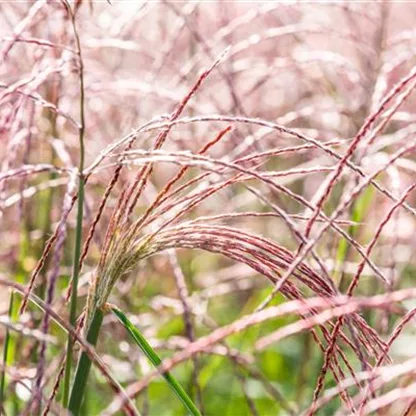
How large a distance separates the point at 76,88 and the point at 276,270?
1.49 m

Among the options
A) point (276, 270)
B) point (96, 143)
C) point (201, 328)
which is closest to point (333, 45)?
point (201, 328)

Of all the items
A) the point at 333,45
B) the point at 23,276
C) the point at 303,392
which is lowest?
the point at 303,392

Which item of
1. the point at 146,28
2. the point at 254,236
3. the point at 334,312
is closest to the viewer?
the point at 334,312

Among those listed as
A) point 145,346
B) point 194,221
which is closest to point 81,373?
point 145,346

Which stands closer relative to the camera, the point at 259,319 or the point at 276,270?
the point at 259,319

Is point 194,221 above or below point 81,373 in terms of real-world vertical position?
above

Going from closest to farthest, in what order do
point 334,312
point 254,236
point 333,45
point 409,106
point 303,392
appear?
1. point 334,312
2. point 254,236
3. point 303,392
4. point 409,106
5. point 333,45

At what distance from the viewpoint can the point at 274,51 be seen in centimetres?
396

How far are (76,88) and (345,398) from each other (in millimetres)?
1538

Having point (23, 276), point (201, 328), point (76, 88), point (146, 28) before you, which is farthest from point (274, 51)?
point (23, 276)

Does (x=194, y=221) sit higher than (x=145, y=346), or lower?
higher

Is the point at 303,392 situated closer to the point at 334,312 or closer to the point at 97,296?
the point at 97,296

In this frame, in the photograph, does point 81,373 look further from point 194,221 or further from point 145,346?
point 194,221

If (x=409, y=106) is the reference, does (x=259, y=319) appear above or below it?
below
